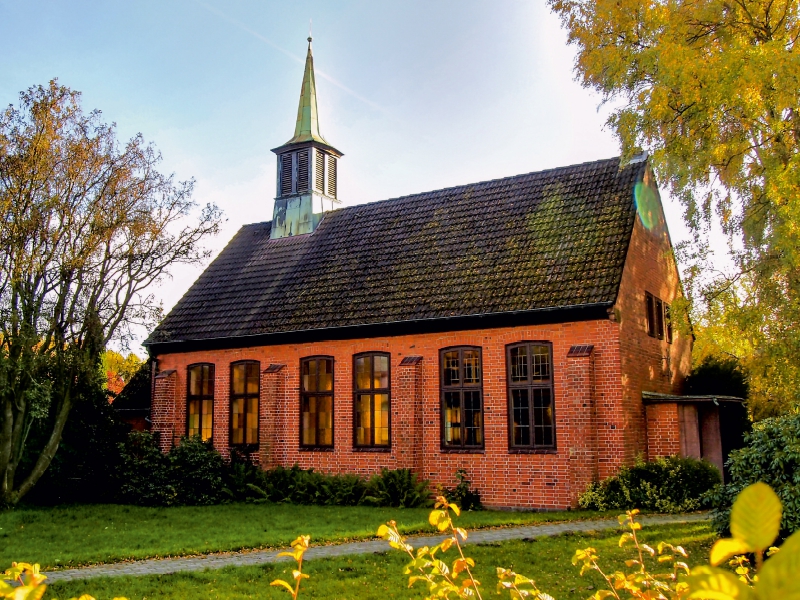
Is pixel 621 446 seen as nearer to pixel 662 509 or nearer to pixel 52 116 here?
pixel 662 509

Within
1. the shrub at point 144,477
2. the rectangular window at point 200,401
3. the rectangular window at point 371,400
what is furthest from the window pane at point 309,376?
the shrub at point 144,477

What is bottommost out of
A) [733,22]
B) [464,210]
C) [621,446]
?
[621,446]

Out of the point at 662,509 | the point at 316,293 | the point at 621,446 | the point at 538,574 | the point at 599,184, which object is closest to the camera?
the point at 538,574

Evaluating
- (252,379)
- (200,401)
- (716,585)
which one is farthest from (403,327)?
(716,585)

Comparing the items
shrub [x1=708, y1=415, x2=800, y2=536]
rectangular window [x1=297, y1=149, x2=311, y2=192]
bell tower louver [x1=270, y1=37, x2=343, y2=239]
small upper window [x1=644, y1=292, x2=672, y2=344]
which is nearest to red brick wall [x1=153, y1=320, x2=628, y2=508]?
small upper window [x1=644, y1=292, x2=672, y2=344]

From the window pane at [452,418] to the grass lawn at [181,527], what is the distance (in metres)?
2.24

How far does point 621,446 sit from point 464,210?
8941 mm

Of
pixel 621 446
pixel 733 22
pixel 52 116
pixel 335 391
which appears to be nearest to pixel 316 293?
pixel 335 391

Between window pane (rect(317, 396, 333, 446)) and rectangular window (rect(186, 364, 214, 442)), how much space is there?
160 inches

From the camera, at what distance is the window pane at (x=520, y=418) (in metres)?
18.0

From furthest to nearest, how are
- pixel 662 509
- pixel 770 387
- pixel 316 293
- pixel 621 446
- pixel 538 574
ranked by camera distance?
pixel 316 293
pixel 770 387
pixel 621 446
pixel 662 509
pixel 538 574

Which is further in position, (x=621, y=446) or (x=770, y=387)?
(x=770, y=387)

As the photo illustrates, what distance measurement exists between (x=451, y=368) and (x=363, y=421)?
3.03 meters

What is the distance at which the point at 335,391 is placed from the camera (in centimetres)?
2092
